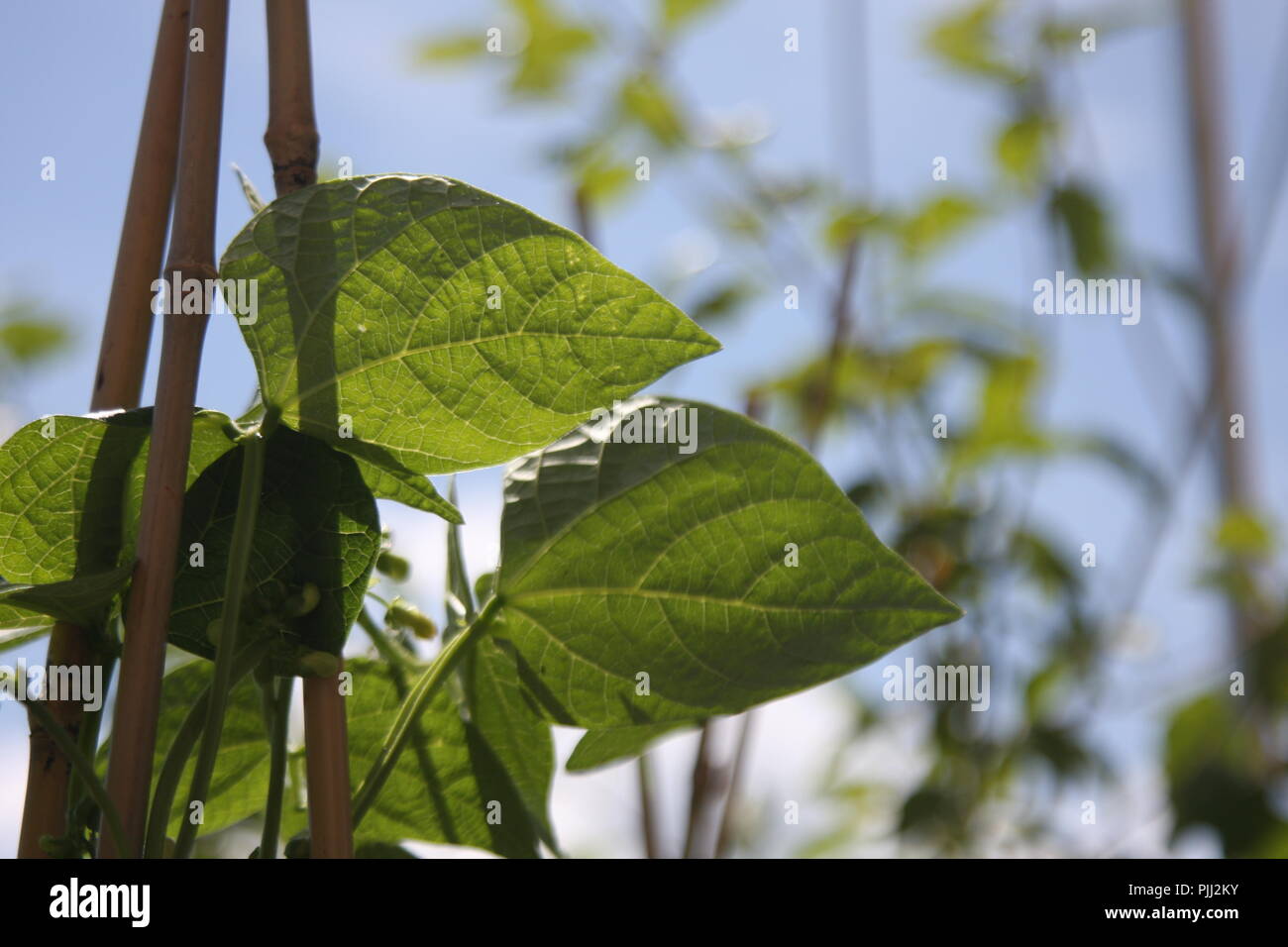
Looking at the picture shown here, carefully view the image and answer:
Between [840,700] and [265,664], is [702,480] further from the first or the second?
[840,700]

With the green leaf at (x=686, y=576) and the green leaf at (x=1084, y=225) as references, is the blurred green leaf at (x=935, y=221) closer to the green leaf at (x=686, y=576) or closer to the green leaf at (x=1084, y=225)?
the green leaf at (x=1084, y=225)

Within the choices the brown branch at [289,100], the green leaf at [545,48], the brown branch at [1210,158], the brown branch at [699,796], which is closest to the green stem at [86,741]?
the brown branch at [289,100]

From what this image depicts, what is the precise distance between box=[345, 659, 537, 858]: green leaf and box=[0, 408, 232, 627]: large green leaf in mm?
80

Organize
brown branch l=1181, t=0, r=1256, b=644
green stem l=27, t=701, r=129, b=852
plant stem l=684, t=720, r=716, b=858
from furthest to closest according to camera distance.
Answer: brown branch l=1181, t=0, r=1256, b=644
plant stem l=684, t=720, r=716, b=858
green stem l=27, t=701, r=129, b=852

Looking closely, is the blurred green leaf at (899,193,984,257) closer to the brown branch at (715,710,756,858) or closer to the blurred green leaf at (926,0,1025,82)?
the blurred green leaf at (926,0,1025,82)

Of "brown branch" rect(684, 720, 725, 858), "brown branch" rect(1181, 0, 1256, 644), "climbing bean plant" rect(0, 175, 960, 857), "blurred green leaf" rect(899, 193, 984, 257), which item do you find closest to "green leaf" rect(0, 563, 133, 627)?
"climbing bean plant" rect(0, 175, 960, 857)

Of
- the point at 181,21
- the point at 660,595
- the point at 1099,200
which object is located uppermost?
the point at 1099,200

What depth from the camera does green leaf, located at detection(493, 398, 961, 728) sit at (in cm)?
20

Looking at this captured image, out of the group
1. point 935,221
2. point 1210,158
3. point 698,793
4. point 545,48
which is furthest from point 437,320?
point 1210,158

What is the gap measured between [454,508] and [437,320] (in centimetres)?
4

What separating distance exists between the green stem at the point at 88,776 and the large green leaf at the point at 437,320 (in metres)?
0.07
